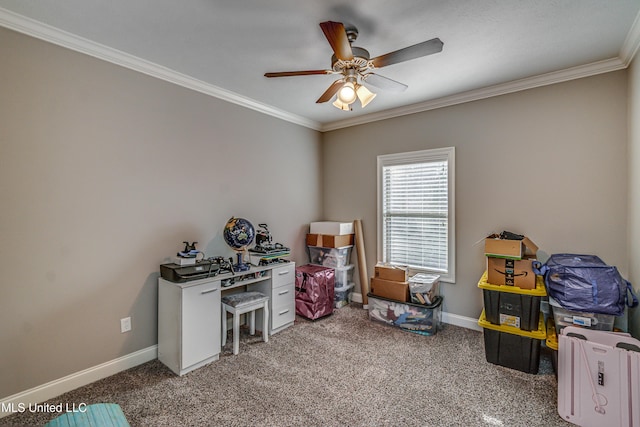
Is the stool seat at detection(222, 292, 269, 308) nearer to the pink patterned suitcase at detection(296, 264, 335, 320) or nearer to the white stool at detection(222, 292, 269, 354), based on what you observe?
the white stool at detection(222, 292, 269, 354)

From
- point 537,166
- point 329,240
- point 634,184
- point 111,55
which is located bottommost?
point 329,240

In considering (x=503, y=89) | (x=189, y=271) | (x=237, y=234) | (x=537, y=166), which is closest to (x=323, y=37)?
(x=237, y=234)

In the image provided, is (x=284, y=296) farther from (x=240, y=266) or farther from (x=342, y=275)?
(x=342, y=275)

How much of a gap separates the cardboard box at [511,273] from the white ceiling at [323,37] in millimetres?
1742

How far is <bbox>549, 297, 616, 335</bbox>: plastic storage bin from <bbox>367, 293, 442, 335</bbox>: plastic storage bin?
108 cm

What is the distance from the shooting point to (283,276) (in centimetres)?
326

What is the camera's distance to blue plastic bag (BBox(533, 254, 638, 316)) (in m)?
2.02

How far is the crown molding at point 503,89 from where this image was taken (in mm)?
2555

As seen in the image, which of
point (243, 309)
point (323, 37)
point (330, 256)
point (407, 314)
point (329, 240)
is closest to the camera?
point (323, 37)

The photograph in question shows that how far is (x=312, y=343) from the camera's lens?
2932 mm

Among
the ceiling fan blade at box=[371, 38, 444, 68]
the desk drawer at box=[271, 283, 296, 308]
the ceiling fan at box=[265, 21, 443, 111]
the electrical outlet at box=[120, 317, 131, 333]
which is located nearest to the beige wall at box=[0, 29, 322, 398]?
the electrical outlet at box=[120, 317, 131, 333]

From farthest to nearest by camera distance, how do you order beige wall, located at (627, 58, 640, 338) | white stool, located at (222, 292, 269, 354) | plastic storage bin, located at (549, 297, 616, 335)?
1. white stool, located at (222, 292, 269, 354)
2. beige wall, located at (627, 58, 640, 338)
3. plastic storage bin, located at (549, 297, 616, 335)

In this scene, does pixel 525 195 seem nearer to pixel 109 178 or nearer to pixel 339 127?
pixel 339 127

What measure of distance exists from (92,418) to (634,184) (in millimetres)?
3830
